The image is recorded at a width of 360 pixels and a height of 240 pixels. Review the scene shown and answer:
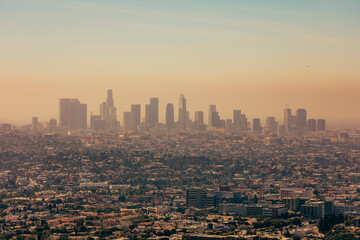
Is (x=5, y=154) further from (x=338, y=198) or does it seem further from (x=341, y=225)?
(x=341, y=225)

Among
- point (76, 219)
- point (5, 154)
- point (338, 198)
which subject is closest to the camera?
point (76, 219)

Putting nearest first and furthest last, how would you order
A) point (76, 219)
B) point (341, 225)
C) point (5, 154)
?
1. point (341, 225)
2. point (76, 219)
3. point (5, 154)

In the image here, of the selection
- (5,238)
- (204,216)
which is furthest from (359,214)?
(5,238)

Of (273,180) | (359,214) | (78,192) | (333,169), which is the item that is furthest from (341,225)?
(333,169)

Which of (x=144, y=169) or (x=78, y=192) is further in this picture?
(x=144, y=169)

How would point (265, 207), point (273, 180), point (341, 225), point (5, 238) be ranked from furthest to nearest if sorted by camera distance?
point (273, 180) → point (265, 207) → point (341, 225) → point (5, 238)

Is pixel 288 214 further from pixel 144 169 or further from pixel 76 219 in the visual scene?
pixel 144 169
